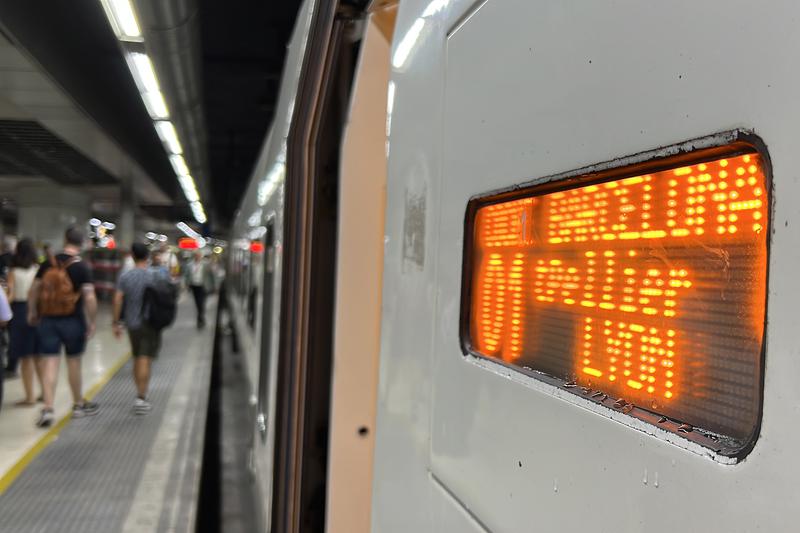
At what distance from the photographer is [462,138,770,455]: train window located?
0.52 m

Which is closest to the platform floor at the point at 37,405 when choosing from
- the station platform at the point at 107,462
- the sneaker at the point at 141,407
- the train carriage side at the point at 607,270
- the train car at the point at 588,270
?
the station platform at the point at 107,462

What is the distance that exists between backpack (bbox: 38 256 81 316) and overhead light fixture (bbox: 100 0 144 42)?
1897mm

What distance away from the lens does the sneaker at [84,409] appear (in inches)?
223

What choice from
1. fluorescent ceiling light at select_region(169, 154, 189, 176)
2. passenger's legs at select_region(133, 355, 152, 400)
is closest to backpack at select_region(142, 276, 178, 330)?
passenger's legs at select_region(133, 355, 152, 400)

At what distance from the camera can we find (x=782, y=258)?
0.47m

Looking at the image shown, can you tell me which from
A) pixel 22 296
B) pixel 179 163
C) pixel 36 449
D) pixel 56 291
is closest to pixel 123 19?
pixel 56 291

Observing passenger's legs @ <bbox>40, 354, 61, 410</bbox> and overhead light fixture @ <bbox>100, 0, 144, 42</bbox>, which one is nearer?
overhead light fixture @ <bbox>100, 0, 144, 42</bbox>

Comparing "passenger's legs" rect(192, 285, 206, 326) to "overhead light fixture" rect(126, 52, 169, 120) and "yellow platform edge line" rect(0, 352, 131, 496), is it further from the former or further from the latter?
"overhead light fixture" rect(126, 52, 169, 120)

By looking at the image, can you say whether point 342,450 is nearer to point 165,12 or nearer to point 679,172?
point 679,172

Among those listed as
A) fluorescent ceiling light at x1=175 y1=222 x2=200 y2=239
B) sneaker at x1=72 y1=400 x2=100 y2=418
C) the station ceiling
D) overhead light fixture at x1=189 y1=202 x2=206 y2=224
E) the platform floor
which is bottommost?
the platform floor

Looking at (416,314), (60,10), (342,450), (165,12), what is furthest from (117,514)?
(60,10)

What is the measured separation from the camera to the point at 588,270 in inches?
27.5

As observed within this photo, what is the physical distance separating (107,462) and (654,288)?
491 cm

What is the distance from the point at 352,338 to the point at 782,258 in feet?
4.74
